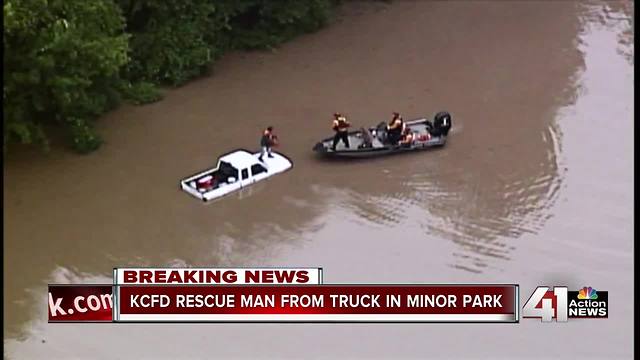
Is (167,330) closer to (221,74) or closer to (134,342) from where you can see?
(134,342)

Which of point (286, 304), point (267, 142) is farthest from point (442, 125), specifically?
point (286, 304)

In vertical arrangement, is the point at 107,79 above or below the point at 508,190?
above

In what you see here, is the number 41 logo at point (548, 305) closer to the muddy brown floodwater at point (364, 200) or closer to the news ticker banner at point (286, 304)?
the news ticker banner at point (286, 304)

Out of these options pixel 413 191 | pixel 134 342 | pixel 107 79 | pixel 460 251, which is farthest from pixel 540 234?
pixel 107 79

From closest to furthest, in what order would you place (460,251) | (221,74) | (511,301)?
(511,301) → (460,251) → (221,74)

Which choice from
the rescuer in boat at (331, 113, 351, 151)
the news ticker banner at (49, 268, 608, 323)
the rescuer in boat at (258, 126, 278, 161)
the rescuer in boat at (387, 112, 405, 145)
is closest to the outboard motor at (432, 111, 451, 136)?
the rescuer in boat at (387, 112, 405, 145)

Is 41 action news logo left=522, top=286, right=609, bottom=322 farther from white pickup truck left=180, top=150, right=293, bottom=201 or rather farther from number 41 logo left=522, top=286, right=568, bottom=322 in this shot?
white pickup truck left=180, top=150, right=293, bottom=201

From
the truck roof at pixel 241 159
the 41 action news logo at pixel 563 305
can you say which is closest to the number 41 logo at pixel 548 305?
the 41 action news logo at pixel 563 305
